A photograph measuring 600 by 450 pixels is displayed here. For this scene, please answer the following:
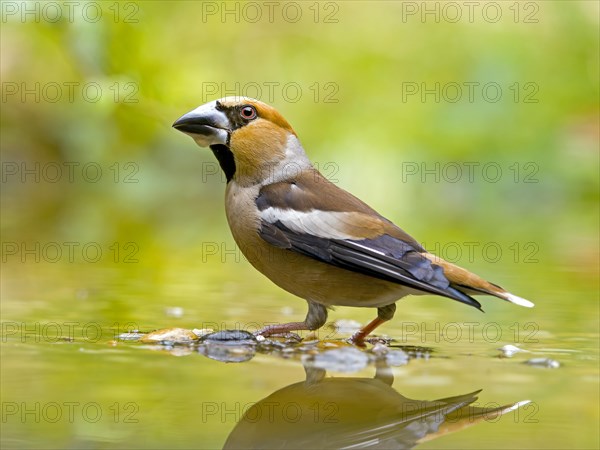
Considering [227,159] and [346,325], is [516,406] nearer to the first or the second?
[346,325]

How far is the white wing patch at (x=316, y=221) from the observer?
4.70 m

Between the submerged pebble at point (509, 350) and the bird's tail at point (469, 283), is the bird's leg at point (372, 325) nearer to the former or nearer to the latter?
the bird's tail at point (469, 283)

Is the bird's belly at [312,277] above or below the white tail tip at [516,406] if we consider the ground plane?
above

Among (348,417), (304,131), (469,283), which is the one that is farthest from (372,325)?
(304,131)

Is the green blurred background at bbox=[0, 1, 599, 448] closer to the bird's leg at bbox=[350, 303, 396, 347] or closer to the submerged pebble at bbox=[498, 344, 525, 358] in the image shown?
the bird's leg at bbox=[350, 303, 396, 347]

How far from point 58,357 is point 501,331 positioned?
2099 mm

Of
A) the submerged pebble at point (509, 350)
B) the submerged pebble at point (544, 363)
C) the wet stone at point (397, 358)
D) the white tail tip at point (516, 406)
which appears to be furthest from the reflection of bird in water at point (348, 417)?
the submerged pebble at point (509, 350)

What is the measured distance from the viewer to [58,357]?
12.5 feet

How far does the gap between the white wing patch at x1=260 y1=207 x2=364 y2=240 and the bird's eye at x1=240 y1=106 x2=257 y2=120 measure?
1.93 feet

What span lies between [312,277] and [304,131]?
8.38m

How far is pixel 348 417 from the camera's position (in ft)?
9.91

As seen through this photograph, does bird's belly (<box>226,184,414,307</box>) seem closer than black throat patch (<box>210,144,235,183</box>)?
Yes

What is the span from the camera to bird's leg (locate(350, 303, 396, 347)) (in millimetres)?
4652

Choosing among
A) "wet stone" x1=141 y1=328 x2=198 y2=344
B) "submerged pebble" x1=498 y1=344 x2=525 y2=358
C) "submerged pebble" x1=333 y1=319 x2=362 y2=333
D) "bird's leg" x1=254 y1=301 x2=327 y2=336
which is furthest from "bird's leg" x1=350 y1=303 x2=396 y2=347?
"wet stone" x1=141 y1=328 x2=198 y2=344
